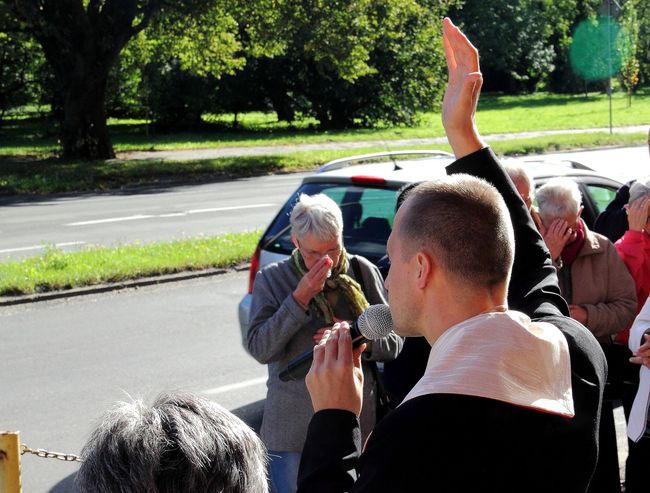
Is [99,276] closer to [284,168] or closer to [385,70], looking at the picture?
[284,168]

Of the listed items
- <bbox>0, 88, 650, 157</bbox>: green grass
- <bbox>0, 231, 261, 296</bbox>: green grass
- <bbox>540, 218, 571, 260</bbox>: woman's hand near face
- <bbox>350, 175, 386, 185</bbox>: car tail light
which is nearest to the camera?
<bbox>540, 218, 571, 260</bbox>: woman's hand near face

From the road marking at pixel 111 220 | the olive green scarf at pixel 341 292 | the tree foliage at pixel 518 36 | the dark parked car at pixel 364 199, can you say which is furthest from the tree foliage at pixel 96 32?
the tree foliage at pixel 518 36

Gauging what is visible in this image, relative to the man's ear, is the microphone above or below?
below

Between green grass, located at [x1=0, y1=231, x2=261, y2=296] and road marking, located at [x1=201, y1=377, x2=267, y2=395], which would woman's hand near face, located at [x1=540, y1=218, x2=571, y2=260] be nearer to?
road marking, located at [x1=201, y1=377, x2=267, y2=395]

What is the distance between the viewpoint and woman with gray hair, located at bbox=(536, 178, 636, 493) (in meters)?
4.72

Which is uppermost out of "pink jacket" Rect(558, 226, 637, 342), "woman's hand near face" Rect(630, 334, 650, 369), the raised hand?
Result: the raised hand

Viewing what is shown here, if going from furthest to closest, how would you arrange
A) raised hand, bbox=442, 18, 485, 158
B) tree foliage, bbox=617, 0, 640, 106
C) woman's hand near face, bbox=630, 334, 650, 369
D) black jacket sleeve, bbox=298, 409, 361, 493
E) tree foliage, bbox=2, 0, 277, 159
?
tree foliage, bbox=617, 0, 640, 106, tree foliage, bbox=2, 0, 277, 159, woman's hand near face, bbox=630, 334, 650, 369, raised hand, bbox=442, 18, 485, 158, black jacket sleeve, bbox=298, 409, 361, 493

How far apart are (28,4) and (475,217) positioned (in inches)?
968

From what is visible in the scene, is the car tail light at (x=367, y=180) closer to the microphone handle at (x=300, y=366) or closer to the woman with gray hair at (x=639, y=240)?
the woman with gray hair at (x=639, y=240)

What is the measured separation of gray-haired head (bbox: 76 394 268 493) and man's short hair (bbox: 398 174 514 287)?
57 centimetres

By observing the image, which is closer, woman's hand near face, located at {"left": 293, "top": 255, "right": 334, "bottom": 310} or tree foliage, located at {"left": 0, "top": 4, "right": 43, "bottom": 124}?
woman's hand near face, located at {"left": 293, "top": 255, "right": 334, "bottom": 310}

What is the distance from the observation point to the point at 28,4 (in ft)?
79.3

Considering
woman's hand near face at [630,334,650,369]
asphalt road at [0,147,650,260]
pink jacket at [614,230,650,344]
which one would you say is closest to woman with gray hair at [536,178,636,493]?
pink jacket at [614,230,650,344]

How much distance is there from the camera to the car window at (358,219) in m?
6.24
